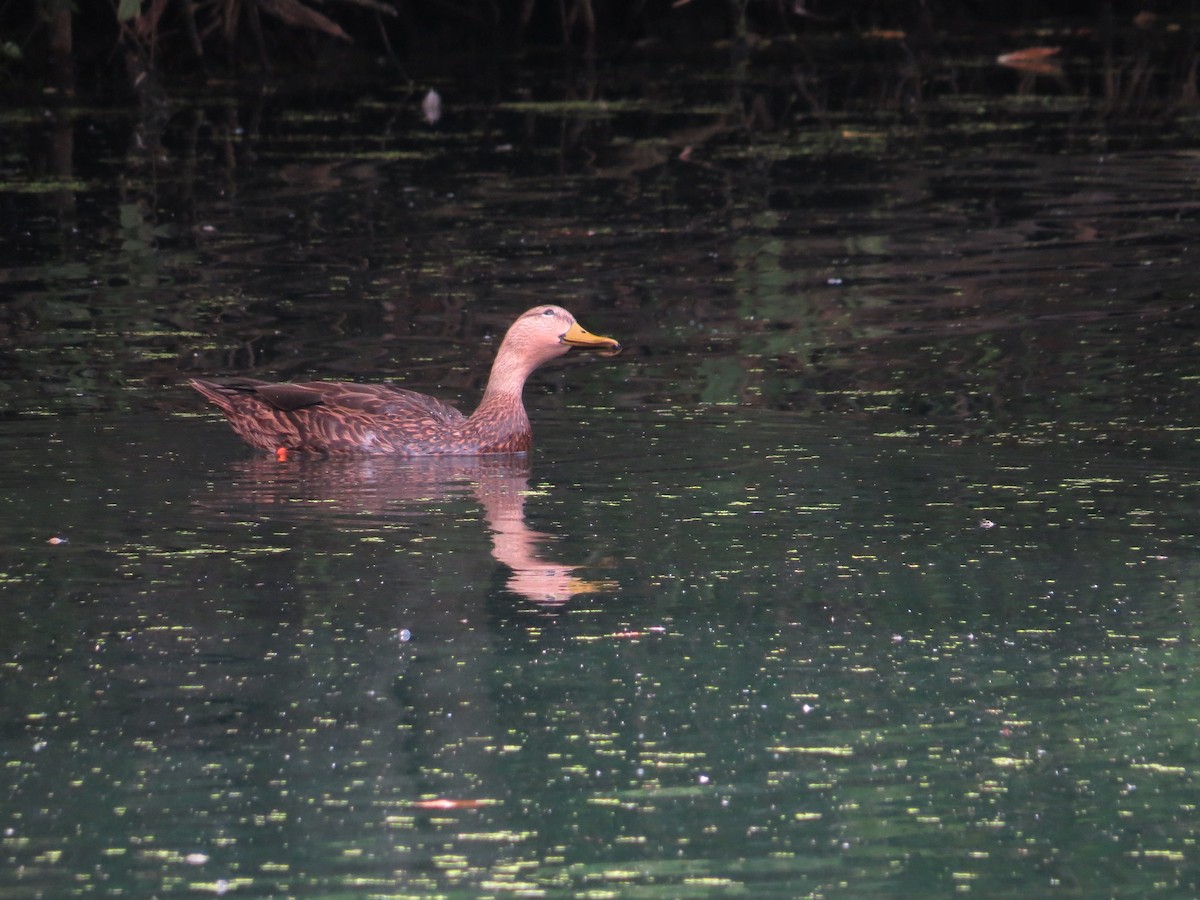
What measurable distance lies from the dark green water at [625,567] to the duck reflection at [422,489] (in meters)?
0.03

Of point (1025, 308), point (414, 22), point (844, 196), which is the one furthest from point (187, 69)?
point (1025, 308)

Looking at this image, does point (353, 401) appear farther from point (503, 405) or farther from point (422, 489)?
point (422, 489)

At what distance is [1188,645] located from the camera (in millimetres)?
5633

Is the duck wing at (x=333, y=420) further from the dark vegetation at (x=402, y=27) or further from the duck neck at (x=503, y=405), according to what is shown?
the dark vegetation at (x=402, y=27)

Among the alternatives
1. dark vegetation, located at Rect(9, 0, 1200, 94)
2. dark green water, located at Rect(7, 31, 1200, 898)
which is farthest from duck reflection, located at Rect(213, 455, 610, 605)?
dark vegetation, located at Rect(9, 0, 1200, 94)

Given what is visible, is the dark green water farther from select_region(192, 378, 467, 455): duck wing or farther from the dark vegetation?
the dark vegetation

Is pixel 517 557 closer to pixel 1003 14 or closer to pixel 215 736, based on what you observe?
pixel 215 736

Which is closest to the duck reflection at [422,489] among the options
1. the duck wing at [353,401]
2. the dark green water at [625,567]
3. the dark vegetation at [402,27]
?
the dark green water at [625,567]

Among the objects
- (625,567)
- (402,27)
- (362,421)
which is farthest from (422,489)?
(402,27)

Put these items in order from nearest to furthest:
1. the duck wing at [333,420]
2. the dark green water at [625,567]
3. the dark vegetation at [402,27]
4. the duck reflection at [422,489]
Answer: the dark green water at [625,567] → the duck reflection at [422,489] → the duck wing at [333,420] → the dark vegetation at [402,27]

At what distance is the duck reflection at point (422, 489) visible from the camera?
21.3 feet

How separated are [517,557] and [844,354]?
374 centimetres

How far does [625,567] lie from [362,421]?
2145 mm

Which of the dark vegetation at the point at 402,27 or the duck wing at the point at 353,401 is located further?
the dark vegetation at the point at 402,27
